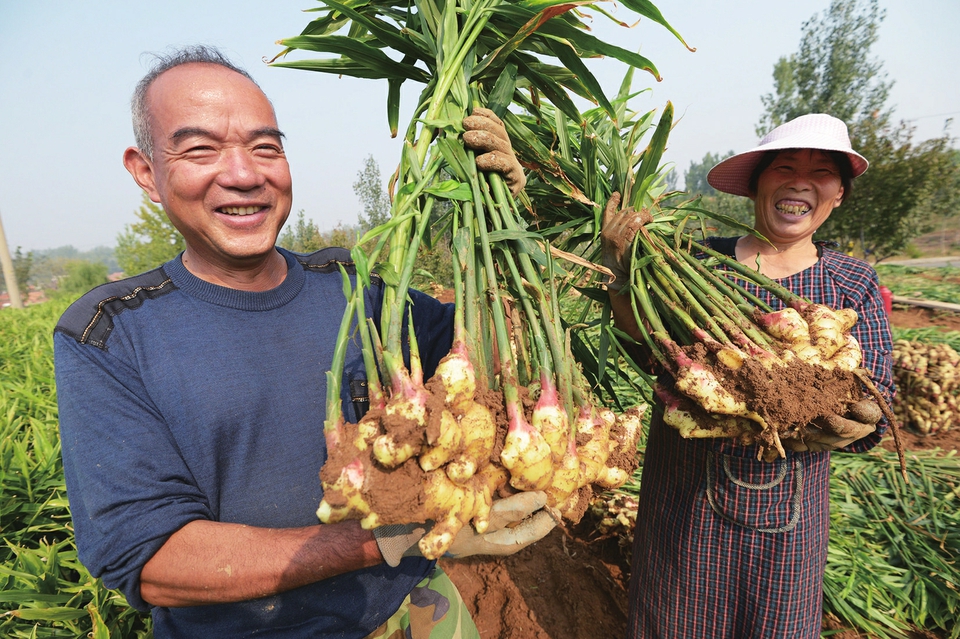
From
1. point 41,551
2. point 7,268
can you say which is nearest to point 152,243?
point 7,268

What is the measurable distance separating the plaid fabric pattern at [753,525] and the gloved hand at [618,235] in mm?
615

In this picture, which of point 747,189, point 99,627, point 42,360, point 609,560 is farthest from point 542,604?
point 42,360

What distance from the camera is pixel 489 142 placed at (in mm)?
1102

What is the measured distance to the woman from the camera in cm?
153

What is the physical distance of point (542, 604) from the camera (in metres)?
2.60

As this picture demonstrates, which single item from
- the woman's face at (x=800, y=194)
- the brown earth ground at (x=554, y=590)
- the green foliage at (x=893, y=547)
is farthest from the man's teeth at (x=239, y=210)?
the green foliage at (x=893, y=547)

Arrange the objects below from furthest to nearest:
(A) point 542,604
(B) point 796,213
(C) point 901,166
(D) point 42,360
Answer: (C) point 901,166, (D) point 42,360, (A) point 542,604, (B) point 796,213

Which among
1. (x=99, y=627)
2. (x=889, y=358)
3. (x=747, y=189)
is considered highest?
(x=747, y=189)

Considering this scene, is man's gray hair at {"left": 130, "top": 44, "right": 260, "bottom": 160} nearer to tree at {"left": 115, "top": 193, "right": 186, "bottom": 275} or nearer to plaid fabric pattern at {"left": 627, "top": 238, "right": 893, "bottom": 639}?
plaid fabric pattern at {"left": 627, "top": 238, "right": 893, "bottom": 639}

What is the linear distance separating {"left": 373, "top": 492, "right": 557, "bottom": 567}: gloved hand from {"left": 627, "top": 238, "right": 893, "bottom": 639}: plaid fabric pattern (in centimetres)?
89

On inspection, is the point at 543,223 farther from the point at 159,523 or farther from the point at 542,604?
the point at 542,604

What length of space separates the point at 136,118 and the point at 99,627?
153 centimetres

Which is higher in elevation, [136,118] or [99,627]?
[136,118]

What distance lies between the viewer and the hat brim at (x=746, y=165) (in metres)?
1.57
